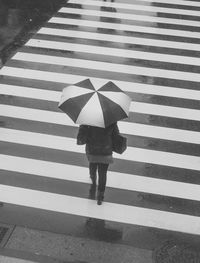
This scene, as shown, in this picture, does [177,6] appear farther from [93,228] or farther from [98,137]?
[93,228]

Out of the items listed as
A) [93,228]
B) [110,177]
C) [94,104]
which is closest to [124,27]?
[110,177]

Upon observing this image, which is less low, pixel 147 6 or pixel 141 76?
pixel 147 6

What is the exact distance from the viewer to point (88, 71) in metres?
11.1

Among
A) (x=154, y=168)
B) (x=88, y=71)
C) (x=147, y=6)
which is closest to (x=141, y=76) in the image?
(x=88, y=71)

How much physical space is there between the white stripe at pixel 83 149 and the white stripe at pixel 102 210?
1.33m

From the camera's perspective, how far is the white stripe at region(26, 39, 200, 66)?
38.4ft

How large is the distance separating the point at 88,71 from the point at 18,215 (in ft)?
17.0

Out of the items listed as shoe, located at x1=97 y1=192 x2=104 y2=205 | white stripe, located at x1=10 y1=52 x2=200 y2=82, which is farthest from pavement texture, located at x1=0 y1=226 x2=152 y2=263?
white stripe, located at x1=10 y1=52 x2=200 y2=82

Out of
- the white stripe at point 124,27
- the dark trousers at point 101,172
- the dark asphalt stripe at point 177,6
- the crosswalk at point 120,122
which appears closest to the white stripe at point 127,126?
the crosswalk at point 120,122

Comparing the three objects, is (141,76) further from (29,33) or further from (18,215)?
(18,215)

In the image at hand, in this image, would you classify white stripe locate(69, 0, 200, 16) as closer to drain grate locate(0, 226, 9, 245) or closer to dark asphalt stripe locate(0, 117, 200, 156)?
dark asphalt stripe locate(0, 117, 200, 156)

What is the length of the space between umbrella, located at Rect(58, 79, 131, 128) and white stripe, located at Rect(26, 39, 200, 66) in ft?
19.2

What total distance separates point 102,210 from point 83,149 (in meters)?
1.73

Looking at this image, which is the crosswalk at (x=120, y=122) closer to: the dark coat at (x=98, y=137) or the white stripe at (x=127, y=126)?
the white stripe at (x=127, y=126)
